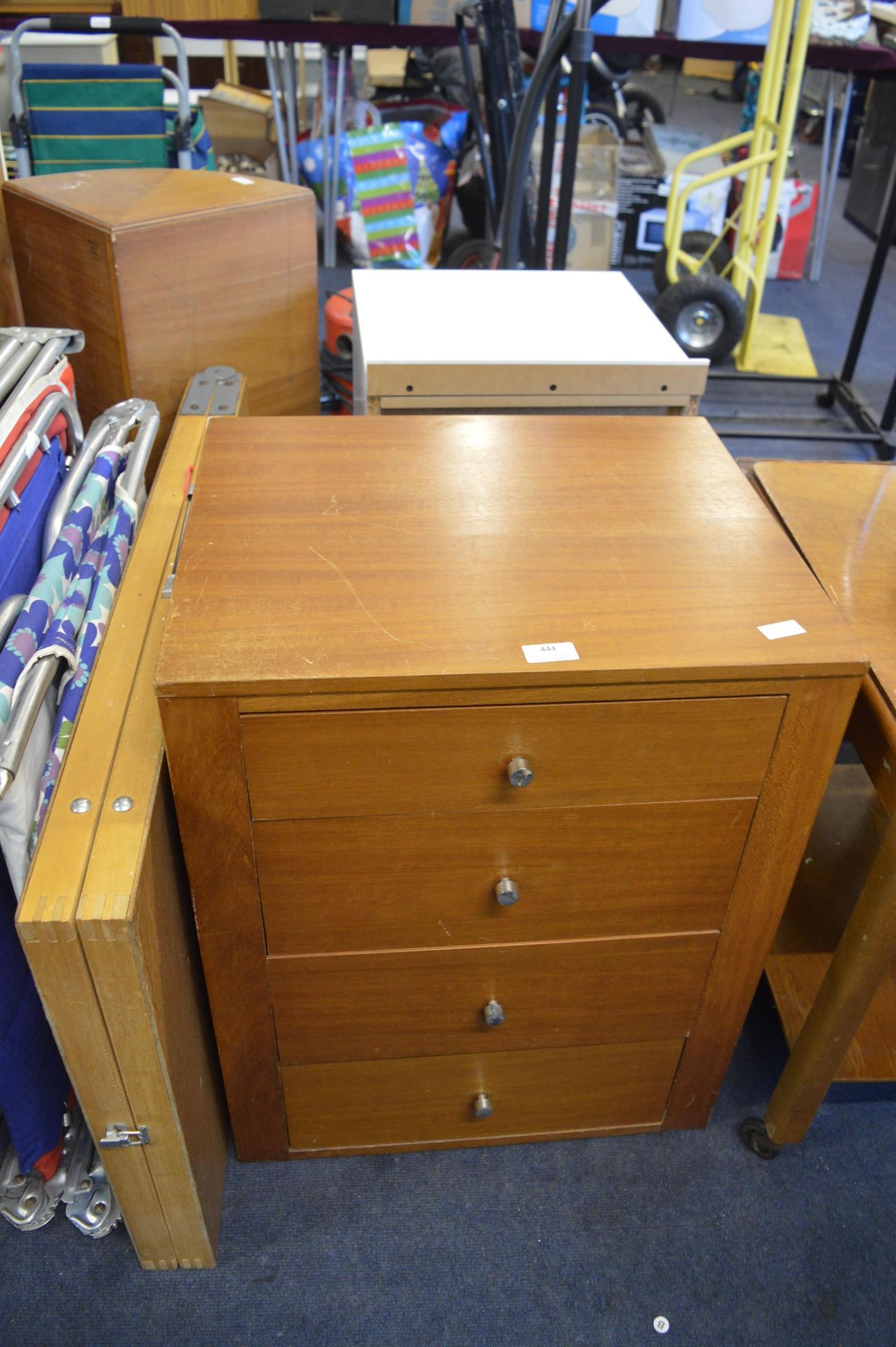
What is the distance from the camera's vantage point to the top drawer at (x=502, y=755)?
3.02 ft

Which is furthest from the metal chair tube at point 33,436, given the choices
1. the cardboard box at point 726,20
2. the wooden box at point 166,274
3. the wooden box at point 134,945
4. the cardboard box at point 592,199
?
the cardboard box at point 726,20

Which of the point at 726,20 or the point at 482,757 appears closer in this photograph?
the point at 482,757

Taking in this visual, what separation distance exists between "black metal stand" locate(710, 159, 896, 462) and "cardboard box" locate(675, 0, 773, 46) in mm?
719

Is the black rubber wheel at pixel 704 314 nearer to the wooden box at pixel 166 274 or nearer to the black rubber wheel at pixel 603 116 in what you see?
the black rubber wheel at pixel 603 116

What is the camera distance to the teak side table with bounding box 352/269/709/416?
136 centimetres

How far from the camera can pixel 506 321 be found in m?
1.52

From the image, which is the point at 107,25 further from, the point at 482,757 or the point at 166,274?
the point at 482,757

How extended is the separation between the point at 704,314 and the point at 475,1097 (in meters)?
2.58

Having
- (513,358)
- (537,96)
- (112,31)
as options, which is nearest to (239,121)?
(112,31)

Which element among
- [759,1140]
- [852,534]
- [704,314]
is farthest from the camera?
[704,314]

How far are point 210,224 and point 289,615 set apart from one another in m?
0.96

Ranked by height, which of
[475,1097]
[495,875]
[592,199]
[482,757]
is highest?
[482,757]

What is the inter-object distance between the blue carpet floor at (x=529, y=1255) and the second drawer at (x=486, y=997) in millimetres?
194

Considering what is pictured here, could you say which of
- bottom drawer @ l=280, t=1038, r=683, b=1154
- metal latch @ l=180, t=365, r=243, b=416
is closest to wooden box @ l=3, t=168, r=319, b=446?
metal latch @ l=180, t=365, r=243, b=416
